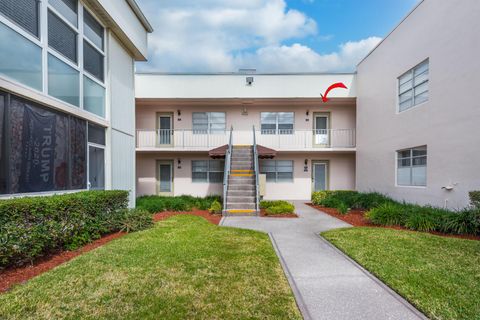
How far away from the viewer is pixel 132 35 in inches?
349

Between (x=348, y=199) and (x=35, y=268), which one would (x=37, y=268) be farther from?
(x=348, y=199)

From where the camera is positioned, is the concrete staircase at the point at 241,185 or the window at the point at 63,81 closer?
the window at the point at 63,81

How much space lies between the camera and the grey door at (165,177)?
46.9 feet

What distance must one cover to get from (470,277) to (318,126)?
11223mm

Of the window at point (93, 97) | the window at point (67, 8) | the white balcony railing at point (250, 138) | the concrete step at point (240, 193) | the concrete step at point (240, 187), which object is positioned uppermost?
the window at point (67, 8)

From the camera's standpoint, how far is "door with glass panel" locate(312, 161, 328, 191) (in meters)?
14.3

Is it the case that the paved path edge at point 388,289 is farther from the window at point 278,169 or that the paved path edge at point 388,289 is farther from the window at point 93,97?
the window at point 278,169

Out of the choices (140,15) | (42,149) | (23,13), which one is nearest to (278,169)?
(140,15)

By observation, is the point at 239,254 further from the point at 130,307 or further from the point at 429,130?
the point at 429,130

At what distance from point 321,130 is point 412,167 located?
559cm

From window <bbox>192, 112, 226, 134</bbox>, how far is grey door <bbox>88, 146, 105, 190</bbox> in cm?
692

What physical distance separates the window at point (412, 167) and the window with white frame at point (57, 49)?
11040mm

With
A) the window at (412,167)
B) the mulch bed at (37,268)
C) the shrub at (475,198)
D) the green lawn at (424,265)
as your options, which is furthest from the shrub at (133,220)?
the window at (412,167)

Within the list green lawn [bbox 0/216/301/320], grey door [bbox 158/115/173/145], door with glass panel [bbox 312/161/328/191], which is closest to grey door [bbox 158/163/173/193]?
grey door [bbox 158/115/173/145]
